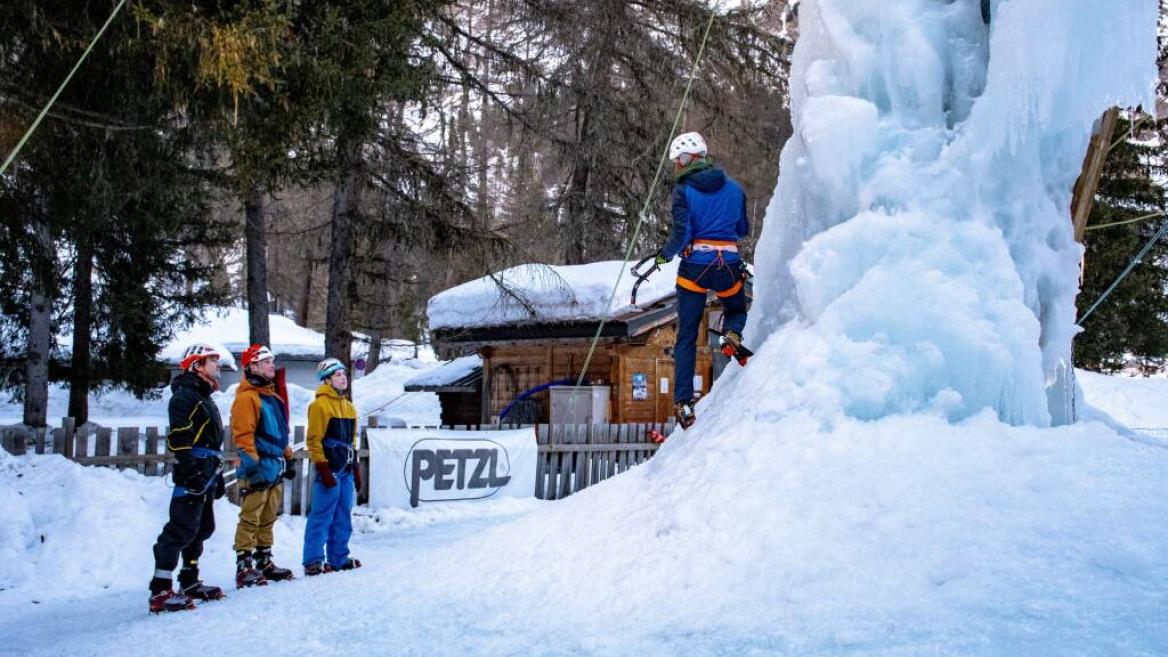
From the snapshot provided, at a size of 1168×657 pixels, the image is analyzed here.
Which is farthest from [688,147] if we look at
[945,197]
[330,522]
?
[330,522]

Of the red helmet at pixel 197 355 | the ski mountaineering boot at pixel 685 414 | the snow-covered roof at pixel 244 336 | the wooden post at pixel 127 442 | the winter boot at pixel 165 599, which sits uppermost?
the snow-covered roof at pixel 244 336

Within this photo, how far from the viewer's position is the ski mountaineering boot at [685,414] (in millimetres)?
6289

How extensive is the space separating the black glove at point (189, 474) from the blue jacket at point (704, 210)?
354 cm

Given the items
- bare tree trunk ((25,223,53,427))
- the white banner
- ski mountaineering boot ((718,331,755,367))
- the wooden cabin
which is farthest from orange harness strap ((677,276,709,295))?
bare tree trunk ((25,223,53,427))

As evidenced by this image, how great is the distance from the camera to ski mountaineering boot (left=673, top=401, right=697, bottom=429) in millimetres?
6289

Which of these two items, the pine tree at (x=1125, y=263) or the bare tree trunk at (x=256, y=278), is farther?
the pine tree at (x=1125, y=263)

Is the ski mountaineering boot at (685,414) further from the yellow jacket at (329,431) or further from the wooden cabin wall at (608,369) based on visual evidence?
the wooden cabin wall at (608,369)

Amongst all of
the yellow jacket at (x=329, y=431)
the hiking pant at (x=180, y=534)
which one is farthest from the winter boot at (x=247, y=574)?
the yellow jacket at (x=329, y=431)

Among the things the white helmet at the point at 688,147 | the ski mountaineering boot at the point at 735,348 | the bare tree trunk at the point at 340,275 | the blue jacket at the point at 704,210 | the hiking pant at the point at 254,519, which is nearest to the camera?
the ski mountaineering boot at the point at 735,348

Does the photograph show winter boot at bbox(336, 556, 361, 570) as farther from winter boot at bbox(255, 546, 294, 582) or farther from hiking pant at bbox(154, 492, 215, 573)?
hiking pant at bbox(154, 492, 215, 573)

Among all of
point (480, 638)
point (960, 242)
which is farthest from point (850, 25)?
point (480, 638)

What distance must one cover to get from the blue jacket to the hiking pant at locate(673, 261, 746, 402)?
0.07 meters

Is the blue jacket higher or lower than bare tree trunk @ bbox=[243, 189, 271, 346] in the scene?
lower

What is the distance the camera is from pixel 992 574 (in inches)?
135
